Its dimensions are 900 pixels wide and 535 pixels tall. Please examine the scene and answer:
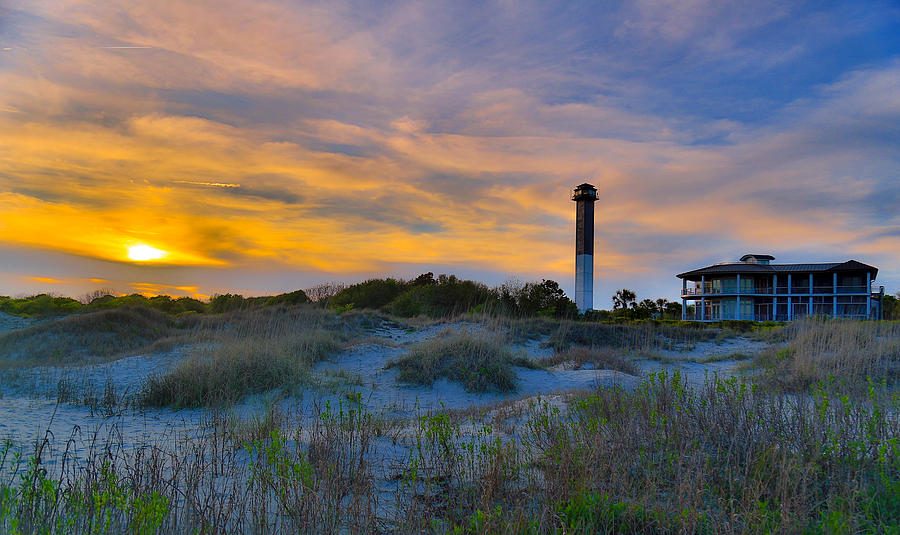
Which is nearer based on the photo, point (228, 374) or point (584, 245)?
point (228, 374)

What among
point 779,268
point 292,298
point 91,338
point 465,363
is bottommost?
point 91,338

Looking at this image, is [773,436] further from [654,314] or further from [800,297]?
[800,297]

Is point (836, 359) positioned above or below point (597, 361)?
above

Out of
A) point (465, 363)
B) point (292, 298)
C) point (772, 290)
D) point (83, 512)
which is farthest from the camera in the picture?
point (772, 290)

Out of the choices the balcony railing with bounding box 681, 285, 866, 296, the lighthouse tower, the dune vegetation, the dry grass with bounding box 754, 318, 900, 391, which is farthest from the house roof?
the dune vegetation

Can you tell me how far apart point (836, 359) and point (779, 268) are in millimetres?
37657

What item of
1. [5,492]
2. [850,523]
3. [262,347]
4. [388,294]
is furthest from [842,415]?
[388,294]

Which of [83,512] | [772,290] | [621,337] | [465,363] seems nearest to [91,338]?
[465,363]

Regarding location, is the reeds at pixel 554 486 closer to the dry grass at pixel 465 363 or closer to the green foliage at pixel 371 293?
the dry grass at pixel 465 363

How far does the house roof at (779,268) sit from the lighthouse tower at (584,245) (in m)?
8.22

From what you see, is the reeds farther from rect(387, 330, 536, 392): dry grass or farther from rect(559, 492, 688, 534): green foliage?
rect(387, 330, 536, 392): dry grass

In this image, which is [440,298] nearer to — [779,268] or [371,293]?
[371,293]

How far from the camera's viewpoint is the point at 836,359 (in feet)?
32.4

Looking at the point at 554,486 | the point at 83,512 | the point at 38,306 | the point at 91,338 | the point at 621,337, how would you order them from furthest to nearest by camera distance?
1. the point at 38,306
2. the point at 621,337
3. the point at 91,338
4. the point at 554,486
5. the point at 83,512
